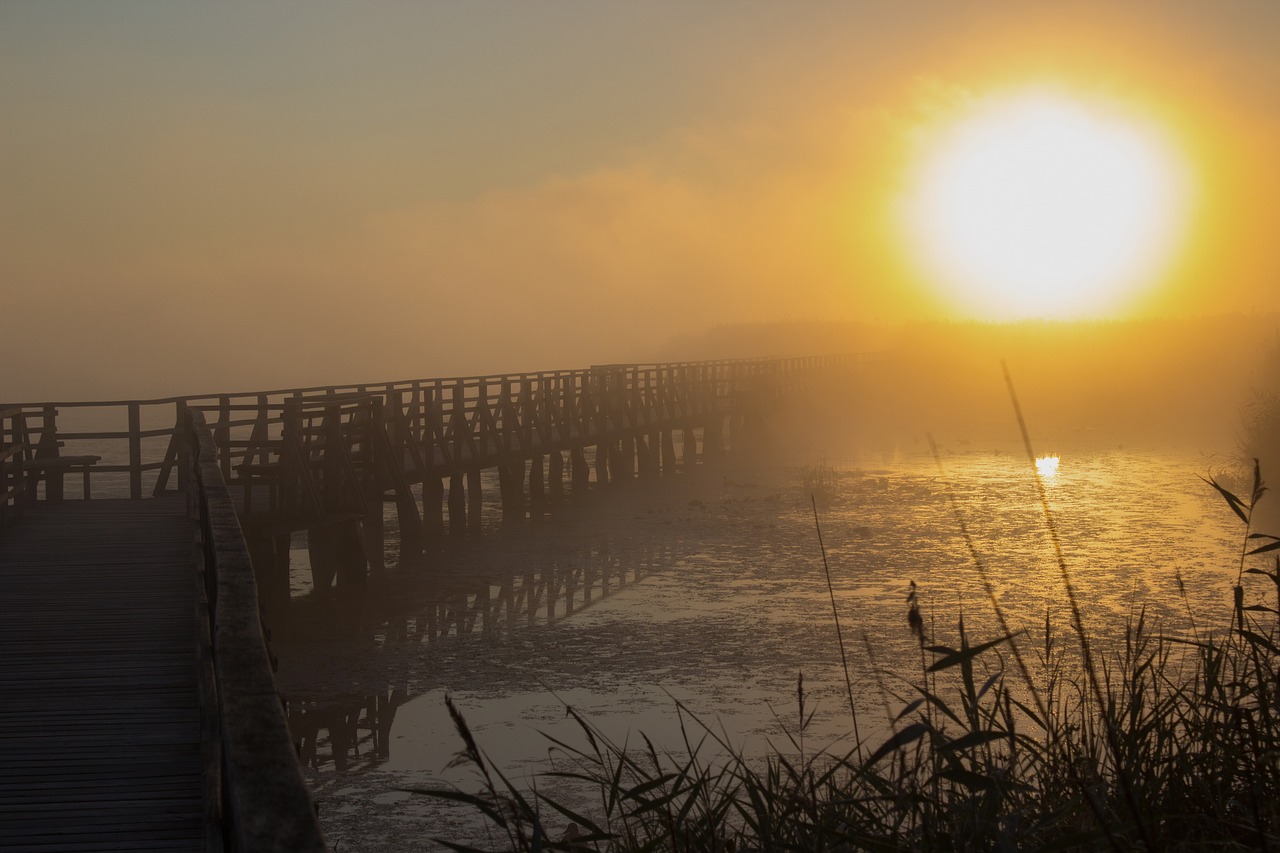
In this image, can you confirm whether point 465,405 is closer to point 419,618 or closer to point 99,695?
point 419,618

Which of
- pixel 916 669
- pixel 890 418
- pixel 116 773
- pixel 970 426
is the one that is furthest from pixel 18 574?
pixel 890 418

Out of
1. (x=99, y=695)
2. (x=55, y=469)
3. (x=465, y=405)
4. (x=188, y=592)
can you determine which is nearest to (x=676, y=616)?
(x=188, y=592)

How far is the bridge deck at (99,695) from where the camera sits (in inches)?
187

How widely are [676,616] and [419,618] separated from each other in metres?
2.99

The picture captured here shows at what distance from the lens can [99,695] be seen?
20.5ft

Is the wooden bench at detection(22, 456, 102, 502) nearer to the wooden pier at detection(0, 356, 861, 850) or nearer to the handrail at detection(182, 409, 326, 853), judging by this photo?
the wooden pier at detection(0, 356, 861, 850)

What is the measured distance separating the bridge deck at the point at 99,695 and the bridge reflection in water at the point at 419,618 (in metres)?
1.77

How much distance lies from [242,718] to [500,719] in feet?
25.1

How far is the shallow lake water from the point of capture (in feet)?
29.2

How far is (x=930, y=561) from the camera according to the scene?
53.3 feet

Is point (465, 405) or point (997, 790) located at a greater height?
point (997, 790)

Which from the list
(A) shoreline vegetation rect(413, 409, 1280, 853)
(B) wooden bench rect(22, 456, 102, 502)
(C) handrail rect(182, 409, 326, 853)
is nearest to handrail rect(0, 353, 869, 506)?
(B) wooden bench rect(22, 456, 102, 502)

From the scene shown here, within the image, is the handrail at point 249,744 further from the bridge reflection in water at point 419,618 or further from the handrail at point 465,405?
the handrail at point 465,405

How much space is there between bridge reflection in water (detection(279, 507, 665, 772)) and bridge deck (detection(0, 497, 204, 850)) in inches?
69.7
